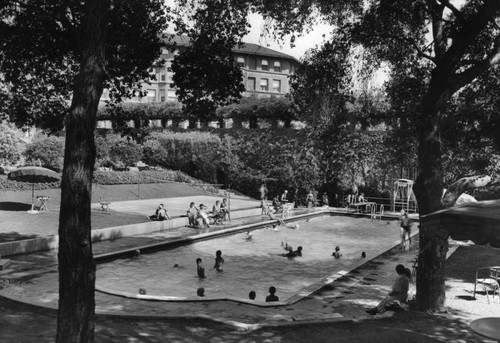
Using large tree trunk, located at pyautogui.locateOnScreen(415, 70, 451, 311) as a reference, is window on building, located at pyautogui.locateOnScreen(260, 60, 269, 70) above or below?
above

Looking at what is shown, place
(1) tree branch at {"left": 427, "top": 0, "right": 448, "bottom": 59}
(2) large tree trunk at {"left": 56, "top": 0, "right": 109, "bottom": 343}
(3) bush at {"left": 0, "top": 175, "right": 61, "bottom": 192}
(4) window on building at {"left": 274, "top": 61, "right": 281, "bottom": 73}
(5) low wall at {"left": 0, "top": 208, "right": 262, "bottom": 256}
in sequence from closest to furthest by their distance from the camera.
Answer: (2) large tree trunk at {"left": 56, "top": 0, "right": 109, "bottom": 343}, (1) tree branch at {"left": 427, "top": 0, "right": 448, "bottom": 59}, (5) low wall at {"left": 0, "top": 208, "right": 262, "bottom": 256}, (3) bush at {"left": 0, "top": 175, "right": 61, "bottom": 192}, (4) window on building at {"left": 274, "top": 61, "right": 281, "bottom": 73}

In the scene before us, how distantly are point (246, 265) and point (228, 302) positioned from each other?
19.3ft

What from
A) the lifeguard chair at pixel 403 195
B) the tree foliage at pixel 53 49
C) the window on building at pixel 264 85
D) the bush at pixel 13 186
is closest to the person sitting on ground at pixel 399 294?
the tree foliage at pixel 53 49

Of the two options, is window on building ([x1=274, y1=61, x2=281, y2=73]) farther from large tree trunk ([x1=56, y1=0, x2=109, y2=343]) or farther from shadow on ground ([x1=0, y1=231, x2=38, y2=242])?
large tree trunk ([x1=56, y1=0, x2=109, y2=343])

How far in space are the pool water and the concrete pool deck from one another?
3.08 feet

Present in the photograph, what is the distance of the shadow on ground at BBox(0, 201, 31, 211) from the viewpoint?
86.2 feet

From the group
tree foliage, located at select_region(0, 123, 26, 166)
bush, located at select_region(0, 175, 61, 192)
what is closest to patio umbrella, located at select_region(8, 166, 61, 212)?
bush, located at select_region(0, 175, 61, 192)

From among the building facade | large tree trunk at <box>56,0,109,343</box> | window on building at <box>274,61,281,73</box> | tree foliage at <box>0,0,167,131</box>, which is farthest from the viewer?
window on building at <box>274,61,281,73</box>

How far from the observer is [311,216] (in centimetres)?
3394

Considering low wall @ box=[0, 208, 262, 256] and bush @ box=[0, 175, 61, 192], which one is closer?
low wall @ box=[0, 208, 262, 256]

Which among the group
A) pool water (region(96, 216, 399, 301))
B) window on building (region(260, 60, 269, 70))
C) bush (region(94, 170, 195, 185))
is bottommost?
pool water (region(96, 216, 399, 301))

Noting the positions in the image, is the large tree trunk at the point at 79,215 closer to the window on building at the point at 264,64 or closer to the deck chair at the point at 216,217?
the deck chair at the point at 216,217

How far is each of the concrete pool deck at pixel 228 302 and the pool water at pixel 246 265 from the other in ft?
3.08

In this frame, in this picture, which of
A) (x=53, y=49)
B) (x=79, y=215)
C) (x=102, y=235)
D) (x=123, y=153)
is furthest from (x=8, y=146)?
(x=79, y=215)
